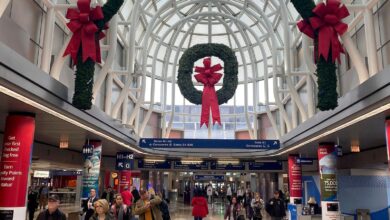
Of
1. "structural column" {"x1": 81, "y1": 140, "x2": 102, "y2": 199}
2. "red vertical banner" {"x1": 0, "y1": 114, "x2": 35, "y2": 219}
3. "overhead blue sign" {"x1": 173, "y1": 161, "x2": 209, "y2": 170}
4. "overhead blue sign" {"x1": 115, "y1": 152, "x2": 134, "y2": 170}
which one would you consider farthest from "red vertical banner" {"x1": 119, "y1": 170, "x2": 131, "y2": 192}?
"red vertical banner" {"x1": 0, "y1": 114, "x2": 35, "y2": 219}

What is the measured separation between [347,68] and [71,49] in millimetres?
12006

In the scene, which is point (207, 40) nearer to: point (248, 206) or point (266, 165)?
point (266, 165)

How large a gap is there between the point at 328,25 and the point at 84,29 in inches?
280

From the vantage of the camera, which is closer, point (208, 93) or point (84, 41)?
point (84, 41)

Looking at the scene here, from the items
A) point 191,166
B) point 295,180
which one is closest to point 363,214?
point 295,180

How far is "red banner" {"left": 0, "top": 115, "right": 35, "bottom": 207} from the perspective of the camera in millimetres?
9250

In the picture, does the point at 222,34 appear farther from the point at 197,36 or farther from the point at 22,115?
the point at 22,115

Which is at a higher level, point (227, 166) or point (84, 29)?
point (84, 29)

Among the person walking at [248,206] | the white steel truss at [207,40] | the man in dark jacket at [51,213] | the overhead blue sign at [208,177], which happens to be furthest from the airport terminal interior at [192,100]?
the overhead blue sign at [208,177]

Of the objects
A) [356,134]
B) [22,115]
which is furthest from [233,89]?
[22,115]

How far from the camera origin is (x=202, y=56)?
74.4ft

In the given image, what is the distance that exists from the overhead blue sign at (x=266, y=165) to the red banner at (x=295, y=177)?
7.77 metres

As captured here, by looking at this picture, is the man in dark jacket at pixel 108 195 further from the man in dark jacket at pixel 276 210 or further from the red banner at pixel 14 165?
the red banner at pixel 14 165

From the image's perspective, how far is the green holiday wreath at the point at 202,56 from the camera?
22.3 meters
